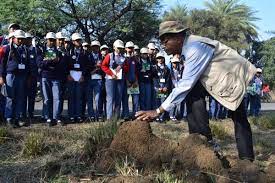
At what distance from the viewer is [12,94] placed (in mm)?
9852

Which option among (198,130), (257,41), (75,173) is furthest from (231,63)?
(257,41)

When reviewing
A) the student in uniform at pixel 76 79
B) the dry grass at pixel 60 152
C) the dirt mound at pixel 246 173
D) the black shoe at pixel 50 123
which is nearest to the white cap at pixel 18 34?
the student in uniform at pixel 76 79

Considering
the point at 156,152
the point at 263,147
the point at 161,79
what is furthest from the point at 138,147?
the point at 161,79

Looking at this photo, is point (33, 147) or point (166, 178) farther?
point (33, 147)

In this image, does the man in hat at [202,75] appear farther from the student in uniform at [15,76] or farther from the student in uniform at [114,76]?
the student in uniform at [114,76]

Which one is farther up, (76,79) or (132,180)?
(76,79)

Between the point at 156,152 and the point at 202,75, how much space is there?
1.03 m

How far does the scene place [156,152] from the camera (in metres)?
5.41

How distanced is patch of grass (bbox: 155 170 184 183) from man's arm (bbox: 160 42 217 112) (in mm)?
807

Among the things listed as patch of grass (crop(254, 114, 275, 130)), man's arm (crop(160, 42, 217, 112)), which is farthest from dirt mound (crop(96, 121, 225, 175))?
patch of grass (crop(254, 114, 275, 130))

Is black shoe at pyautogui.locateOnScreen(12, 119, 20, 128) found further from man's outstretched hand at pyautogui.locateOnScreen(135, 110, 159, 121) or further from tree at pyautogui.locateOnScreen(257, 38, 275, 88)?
tree at pyautogui.locateOnScreen(257, 38, 275, 88)

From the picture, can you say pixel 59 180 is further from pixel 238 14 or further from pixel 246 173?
pixel 238 14

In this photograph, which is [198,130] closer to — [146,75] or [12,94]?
[12,94]

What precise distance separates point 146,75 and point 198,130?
6.84 m
